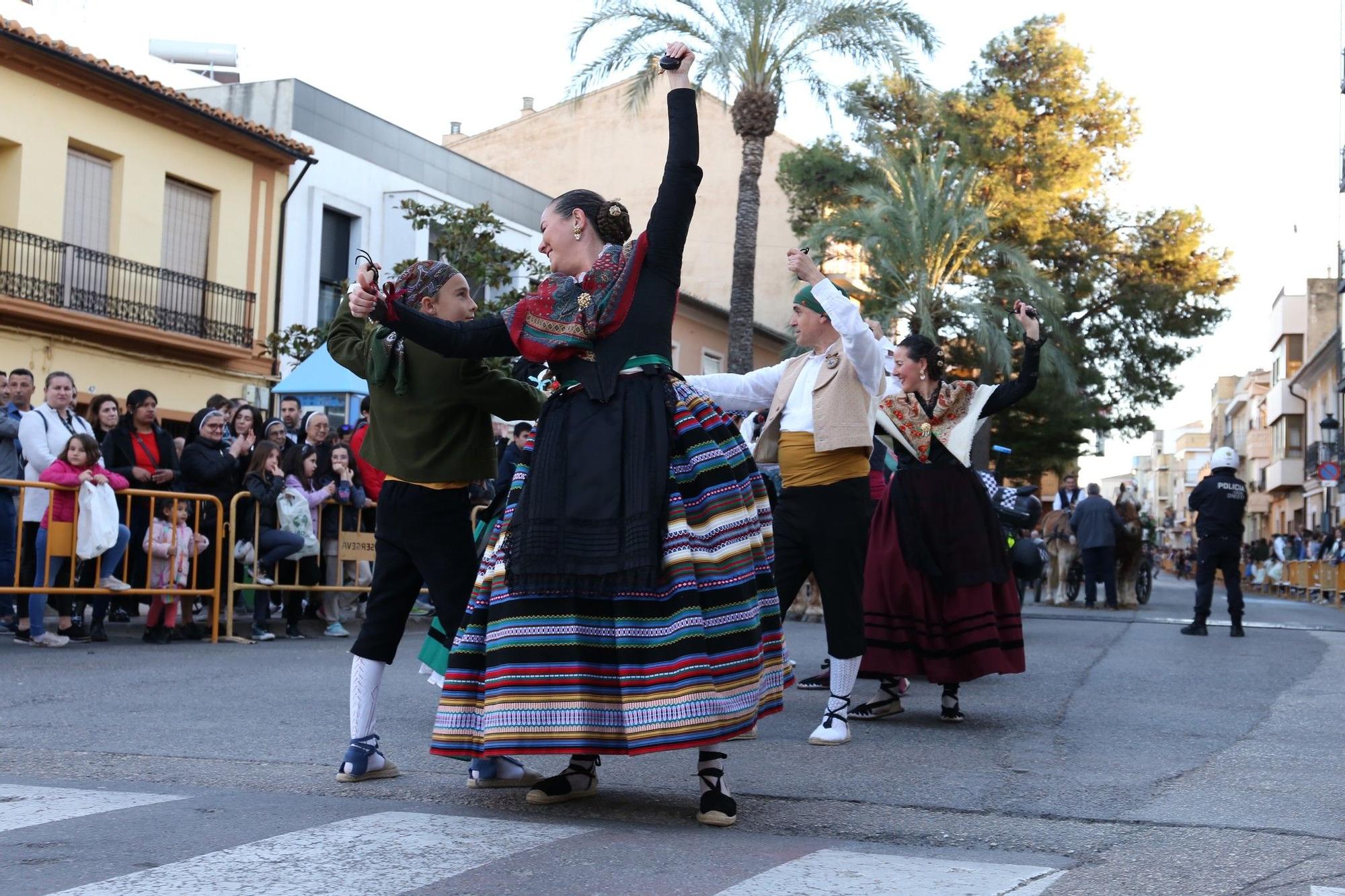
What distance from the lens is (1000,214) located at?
1384 inches

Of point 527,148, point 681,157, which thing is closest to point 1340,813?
point 681,157

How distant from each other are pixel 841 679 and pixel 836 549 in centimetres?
55

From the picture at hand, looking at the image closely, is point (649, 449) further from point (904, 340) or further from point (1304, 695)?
point (1304, 695)

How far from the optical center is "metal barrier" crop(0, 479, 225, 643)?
9.84 meters

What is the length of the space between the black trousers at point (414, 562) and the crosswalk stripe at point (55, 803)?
0.85 m

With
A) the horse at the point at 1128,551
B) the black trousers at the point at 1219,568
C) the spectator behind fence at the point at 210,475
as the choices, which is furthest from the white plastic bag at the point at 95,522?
the horse at the point at 1128,551

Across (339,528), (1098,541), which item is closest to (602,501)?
(339,528)

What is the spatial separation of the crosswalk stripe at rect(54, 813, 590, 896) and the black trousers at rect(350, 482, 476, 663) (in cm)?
88

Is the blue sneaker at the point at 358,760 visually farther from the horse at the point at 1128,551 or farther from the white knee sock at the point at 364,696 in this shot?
the horse at the point at 1128,551

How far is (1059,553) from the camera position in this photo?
73.3ft

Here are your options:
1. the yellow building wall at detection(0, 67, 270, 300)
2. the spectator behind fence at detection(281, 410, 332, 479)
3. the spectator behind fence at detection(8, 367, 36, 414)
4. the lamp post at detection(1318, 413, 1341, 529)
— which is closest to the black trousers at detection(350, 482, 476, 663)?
the spectator behind fence at detection(8, 367, 36, 414)

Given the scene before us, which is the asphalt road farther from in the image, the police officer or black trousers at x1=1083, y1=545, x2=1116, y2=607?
black trousers at x1=1083, y1=545, x2=1116, y2=607

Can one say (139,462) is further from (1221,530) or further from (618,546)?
(1221,530)

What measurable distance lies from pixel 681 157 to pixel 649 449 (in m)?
0.87
